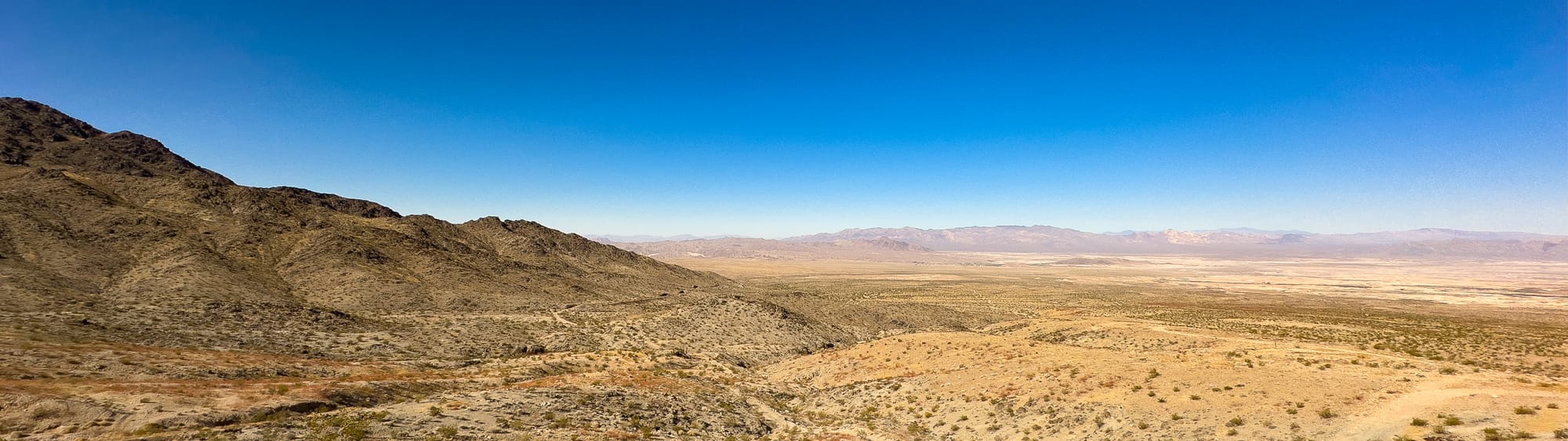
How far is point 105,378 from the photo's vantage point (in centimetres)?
1981

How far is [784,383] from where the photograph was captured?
107ft

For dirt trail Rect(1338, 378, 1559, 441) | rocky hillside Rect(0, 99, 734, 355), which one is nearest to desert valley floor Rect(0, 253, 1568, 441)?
dirt trail Rect(1338, 378, 1559, 441)

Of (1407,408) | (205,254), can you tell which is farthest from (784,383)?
(205,254)

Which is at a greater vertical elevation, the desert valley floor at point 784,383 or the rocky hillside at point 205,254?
the rocky hillside at point 205,254

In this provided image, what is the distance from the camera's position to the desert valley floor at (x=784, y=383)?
1588 cm

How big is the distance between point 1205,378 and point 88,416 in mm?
35852

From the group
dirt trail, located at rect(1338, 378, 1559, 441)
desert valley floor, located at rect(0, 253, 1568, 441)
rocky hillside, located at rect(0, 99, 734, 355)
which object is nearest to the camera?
dirt trail, located at rect(1338, 378, 1559, 441)

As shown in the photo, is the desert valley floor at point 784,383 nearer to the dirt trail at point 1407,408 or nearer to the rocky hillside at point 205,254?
the dirt trail at point 1407,408

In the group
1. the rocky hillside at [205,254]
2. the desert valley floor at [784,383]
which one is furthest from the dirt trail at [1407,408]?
the rocky hillside at [205,254]

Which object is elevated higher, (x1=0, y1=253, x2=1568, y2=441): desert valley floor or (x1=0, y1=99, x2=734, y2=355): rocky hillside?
(x1=0, y1=99, x2=734, y2=355): rocky hillside

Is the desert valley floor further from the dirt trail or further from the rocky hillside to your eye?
the rocky hillside

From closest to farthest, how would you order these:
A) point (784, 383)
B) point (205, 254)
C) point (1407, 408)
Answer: point (1407, 408) → point (784, 383) → point (205, 254)

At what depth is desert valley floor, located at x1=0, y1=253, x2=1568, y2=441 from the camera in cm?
1588

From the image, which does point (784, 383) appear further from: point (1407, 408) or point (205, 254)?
point (205, 254)
